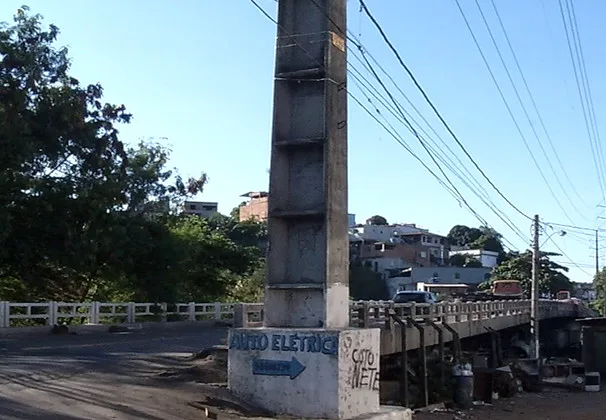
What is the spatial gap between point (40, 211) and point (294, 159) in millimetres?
23046

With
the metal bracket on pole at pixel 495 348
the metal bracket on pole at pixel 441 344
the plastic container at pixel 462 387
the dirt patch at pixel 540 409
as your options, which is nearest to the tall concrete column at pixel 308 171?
the dirt patch at pixel 540 409

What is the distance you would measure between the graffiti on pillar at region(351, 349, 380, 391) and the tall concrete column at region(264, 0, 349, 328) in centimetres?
62

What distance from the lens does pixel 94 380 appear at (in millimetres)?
15023

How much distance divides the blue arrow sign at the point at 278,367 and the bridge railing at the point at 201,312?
2067 millimetres

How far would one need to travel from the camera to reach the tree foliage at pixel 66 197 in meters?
34.4

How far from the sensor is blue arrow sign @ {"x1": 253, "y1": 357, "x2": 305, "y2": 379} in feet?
44.8

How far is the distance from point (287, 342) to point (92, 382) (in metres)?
3.60

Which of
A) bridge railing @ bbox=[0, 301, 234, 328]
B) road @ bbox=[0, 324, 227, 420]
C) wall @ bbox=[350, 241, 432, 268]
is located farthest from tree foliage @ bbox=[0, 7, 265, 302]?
wall @ bbox=[350, 241, 432, 268]

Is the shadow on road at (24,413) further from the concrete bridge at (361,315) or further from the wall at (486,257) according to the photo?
the wall at (486,257)

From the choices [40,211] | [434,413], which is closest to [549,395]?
[434,413]

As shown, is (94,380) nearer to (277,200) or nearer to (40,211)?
(277,200)

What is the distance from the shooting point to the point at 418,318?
27406 mm

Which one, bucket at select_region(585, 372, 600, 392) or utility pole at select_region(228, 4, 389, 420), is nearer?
utility pole at select_region(228, 4, 389, 420)

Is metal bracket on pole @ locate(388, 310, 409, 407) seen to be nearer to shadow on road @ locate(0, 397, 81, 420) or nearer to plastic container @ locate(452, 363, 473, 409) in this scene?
plastic container @ locate(452, 363, 473, 409)
